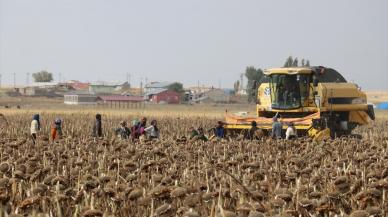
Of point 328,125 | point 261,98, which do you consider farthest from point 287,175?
point 261,98

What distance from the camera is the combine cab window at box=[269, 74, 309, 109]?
25719mm

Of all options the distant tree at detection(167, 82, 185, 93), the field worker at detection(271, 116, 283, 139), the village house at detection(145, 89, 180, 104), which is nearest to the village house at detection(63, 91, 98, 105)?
the village house at detection(145, 89, 180, 104)

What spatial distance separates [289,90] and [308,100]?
901mm

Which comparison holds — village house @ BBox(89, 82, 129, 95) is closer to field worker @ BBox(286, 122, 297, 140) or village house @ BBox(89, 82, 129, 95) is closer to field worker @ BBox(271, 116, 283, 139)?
field worker @ BBox(271, 116, 283, 139)

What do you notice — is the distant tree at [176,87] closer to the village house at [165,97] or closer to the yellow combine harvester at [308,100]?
the village house at [165,97]

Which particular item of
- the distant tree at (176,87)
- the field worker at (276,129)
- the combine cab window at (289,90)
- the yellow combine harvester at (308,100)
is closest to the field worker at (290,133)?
the field worker at (276,129)

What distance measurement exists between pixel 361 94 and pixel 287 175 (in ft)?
63.1

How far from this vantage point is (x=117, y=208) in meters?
7.22

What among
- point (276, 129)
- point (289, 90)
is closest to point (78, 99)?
point (289, 90)

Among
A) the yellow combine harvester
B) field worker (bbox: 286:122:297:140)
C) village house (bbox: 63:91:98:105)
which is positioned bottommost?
village house (bbox: 63:91:98:105)

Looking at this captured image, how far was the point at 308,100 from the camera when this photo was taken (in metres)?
25.6

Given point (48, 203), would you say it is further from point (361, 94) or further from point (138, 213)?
point (361, 94)

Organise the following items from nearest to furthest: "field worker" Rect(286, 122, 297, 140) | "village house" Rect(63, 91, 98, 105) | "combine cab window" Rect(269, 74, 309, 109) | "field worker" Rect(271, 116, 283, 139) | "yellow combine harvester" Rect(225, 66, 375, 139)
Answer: "field worker" Rect(286, 122, 297, 140), "field worker" Rect(271, 116, 283, 139), "yellow combine harvester" Rect(225, 66, 375, 139), "combine cab window" Rect(269, 74, 309, 109), "village house" Rect(63, 91, 98, 105)

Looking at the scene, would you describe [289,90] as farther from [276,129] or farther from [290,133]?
[290,133]
